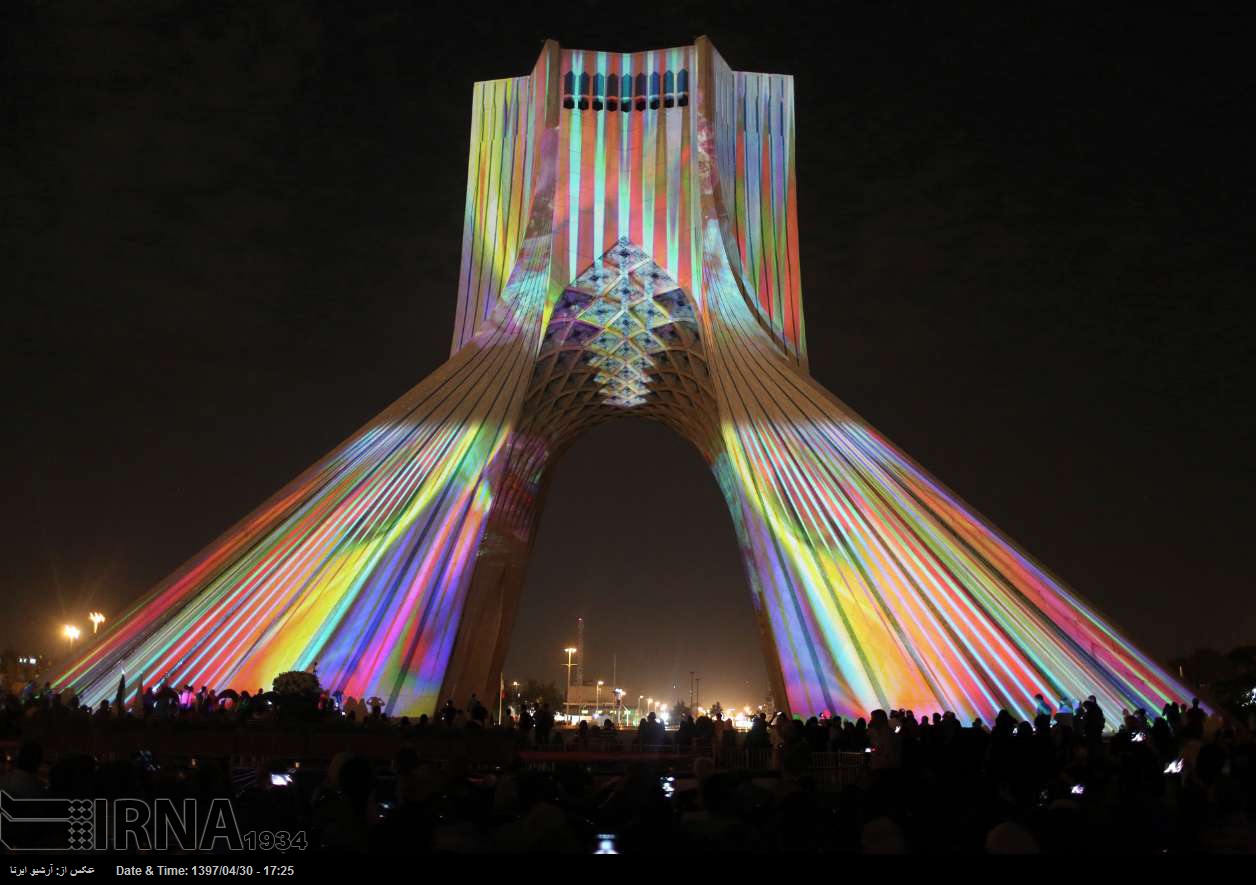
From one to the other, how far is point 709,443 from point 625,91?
8.27 metres

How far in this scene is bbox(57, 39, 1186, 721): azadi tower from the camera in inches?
598

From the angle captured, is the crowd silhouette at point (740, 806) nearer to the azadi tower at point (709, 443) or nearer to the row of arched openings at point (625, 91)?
the azadi tower at point (709, 443)

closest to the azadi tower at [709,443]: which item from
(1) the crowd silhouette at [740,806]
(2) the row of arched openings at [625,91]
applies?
(2) the row of arched openings at [625,91]

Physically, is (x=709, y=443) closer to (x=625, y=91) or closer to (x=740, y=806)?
(x=625, y=91)

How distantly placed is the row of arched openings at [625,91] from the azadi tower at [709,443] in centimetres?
5

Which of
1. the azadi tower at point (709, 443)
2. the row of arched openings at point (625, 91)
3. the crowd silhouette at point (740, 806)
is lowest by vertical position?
the crowd silhouette at point (740, 806)

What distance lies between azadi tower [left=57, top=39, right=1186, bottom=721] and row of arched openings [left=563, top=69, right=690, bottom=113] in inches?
2.0

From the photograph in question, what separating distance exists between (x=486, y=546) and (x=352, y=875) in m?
23.7

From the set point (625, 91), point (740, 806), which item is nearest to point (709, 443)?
A: point (625, 91)

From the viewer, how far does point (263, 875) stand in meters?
2.03

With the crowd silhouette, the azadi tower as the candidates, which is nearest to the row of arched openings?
the azadi tower

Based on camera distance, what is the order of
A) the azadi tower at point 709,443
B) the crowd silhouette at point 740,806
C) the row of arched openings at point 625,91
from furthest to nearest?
the row of arched openings at point 625,91, the azadi tower at point 709,443, the crowd silhouette at point 740,806

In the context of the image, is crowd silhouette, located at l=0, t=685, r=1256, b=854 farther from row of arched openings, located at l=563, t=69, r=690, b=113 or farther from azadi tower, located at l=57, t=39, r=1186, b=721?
row of arched openings, located at l=563, t=69, r=690, b=113

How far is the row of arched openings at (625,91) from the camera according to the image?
22203 mm
